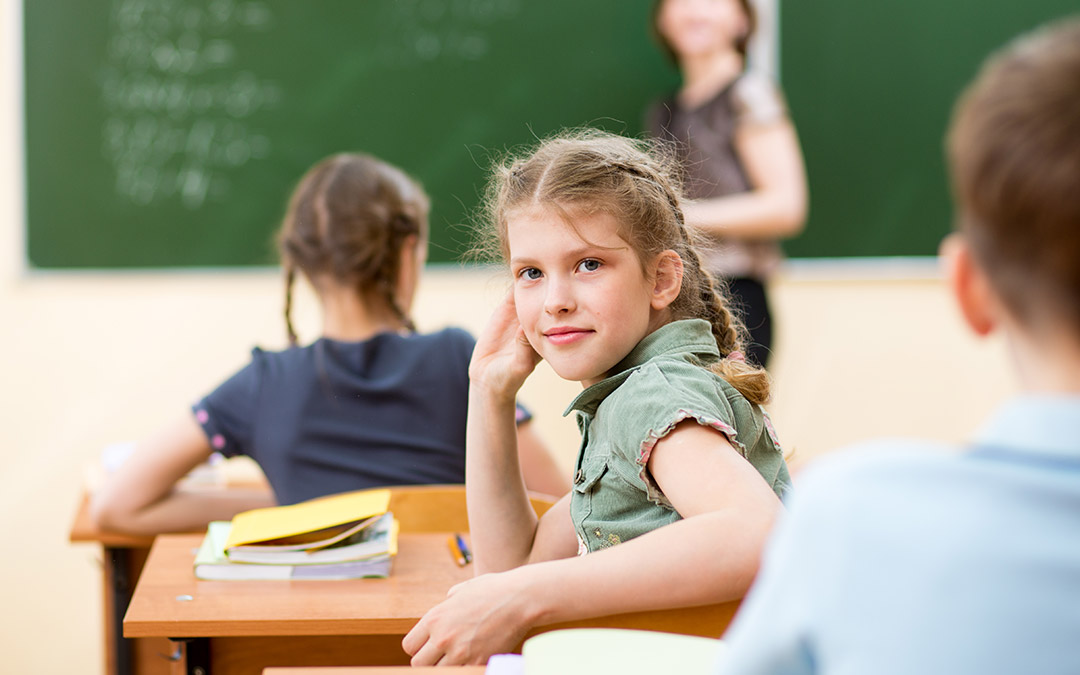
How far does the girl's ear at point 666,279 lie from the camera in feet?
4.45

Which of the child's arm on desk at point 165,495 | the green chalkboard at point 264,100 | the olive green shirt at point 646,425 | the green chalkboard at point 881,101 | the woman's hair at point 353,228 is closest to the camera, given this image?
the olive green shirt at point 646,425

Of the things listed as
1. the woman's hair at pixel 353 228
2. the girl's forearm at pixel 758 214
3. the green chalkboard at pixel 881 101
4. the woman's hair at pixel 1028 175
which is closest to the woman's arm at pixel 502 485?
the woman's hair at pixel 353 228

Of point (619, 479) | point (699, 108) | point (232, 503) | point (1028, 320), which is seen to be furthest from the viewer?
point (699, 108)

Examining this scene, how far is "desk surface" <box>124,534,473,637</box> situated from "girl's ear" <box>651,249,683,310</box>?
0.44 m

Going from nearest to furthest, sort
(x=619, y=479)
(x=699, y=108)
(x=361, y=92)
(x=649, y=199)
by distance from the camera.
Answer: (x=619, y=479) < (x=649, y=199) < (x=699, y=108) < (x=361, y=92)

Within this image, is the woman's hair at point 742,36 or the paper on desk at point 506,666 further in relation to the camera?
the woman's hair at point 742,36

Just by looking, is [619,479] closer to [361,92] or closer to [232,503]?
[232,503]

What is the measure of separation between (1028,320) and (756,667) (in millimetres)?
241

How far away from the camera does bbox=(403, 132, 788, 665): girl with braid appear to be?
3.38 feet

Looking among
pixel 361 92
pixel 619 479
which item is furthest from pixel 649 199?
pixel 361 92

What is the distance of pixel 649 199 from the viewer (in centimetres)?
135

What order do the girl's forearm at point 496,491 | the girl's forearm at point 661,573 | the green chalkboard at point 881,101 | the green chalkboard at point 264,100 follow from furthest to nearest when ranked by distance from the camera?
the green chalkboard at point 881,101 → the green chalkboard at point 264,100 → the girl's forearm at point 496,491 → the girl's forearm at point 661,573

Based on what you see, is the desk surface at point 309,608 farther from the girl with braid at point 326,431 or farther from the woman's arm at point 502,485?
the girl with braid at point 326,431

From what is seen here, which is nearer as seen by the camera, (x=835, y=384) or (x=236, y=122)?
(x=236, y=122)
